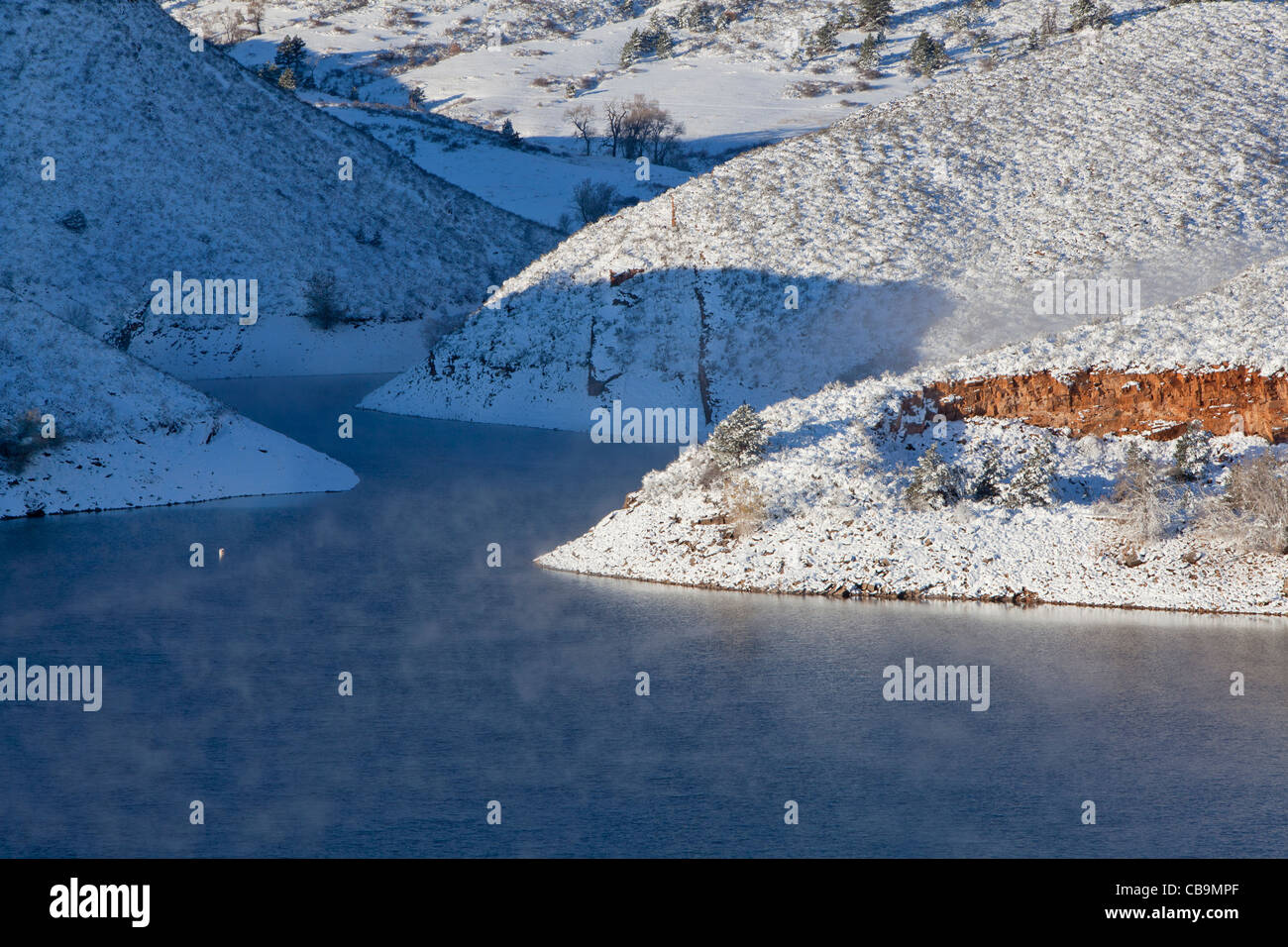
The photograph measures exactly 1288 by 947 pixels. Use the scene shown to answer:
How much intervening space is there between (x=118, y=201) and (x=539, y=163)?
53.4 m

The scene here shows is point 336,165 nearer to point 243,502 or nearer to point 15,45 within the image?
point 15,45

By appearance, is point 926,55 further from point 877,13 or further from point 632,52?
point 632,52

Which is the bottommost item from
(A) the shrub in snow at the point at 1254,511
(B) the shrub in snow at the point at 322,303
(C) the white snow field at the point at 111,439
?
(B) the shrub in snow at the point at 322,303

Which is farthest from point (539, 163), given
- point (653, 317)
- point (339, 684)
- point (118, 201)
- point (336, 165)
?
point (339, 684)

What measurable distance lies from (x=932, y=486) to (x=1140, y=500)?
5091 millimetres

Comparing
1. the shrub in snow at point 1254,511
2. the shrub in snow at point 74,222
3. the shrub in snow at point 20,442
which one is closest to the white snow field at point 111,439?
the shrub in snow at point 20,442

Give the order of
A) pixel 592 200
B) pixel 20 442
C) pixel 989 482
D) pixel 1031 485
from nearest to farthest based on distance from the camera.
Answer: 1. pixel 1031 485
2. pixel 989 482
3. pixel 20 442
4. pixel 592 200

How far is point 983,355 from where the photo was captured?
39.6 metres

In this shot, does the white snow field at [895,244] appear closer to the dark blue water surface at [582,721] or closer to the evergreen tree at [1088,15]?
the dark blue water surface at [582,721]

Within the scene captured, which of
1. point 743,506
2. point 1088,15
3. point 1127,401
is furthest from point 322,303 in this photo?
point 1088,15

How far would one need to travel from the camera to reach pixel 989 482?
111 ft

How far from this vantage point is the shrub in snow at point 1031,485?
32.9 meters

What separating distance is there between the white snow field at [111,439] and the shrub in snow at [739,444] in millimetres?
15585

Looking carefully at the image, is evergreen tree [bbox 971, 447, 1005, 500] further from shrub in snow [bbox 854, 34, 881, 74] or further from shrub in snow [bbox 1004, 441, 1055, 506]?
shrub in snow [bbox 854, 34, 881, 74]
